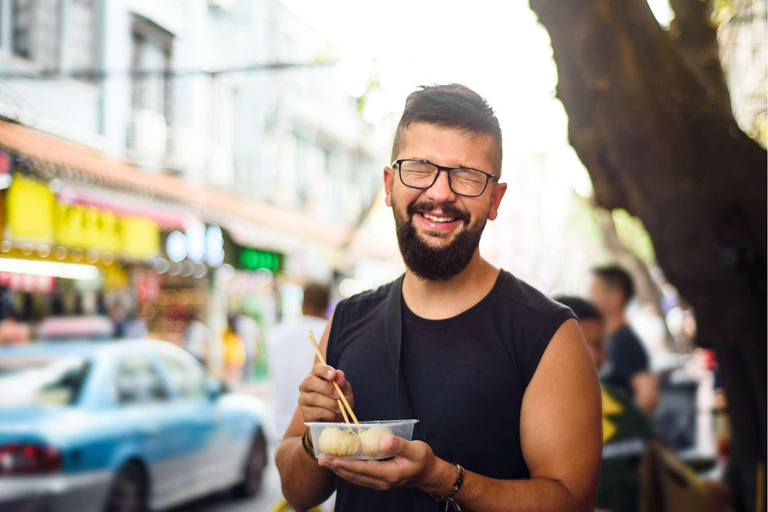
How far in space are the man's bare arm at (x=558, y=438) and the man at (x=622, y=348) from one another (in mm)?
3163

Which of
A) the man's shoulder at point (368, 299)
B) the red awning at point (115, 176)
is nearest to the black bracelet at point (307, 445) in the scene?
the man's shoulder at point (368, 299)

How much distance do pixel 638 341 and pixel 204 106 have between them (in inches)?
157

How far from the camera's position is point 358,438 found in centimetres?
204

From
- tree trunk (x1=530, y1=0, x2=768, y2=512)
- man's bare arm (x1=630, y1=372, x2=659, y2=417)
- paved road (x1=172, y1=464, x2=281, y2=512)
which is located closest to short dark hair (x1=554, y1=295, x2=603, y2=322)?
tree trunk (x1=530, y1=0, x2=768, y2=512)

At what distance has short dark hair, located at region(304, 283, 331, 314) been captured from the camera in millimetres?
6227

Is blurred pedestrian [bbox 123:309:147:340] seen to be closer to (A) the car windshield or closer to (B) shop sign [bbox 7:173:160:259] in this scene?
(B) shop sign [bbox 7:173:160:259]

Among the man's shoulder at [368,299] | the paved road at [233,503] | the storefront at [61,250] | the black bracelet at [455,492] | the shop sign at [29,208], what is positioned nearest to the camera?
the black bracelet at [455,492]

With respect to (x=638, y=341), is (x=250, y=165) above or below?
above

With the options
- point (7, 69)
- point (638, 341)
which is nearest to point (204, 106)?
point (7, 69)

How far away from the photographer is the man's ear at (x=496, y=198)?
95.5 inches

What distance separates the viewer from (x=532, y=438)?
226 cm

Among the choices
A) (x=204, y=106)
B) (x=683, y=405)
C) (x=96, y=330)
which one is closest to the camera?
(x=204, y=106)

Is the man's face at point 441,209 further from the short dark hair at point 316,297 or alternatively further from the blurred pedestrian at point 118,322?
the blurred pedestrian at point 118,322

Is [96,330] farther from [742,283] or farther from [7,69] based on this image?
[742,283]
